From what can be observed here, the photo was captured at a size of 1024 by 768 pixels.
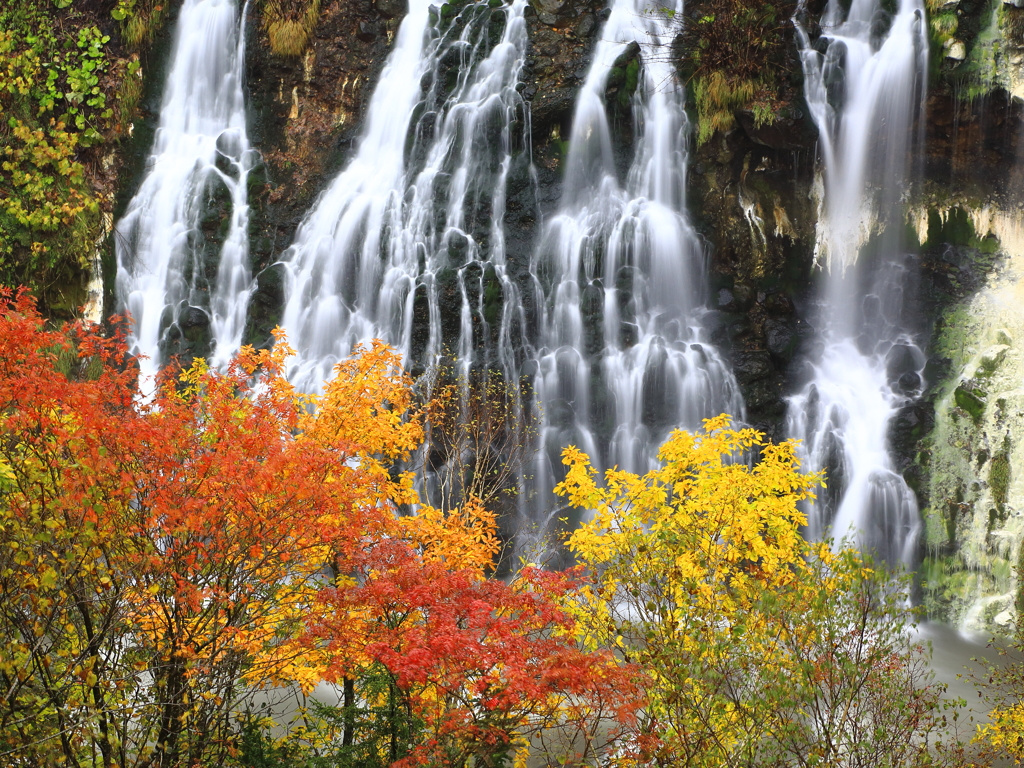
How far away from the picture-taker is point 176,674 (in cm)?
688

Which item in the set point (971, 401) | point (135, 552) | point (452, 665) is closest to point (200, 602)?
point (135, 552)

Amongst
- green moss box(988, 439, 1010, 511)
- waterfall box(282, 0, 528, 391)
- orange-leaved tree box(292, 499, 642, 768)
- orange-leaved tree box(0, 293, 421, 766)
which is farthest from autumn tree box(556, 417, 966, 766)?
waterfall box(282, 0, 528, 391)

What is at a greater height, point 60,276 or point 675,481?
point 60,276

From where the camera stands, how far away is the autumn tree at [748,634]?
6387mm

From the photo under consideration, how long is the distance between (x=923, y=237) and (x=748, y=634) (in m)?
14.1

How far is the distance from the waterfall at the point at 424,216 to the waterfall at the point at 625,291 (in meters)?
1.23

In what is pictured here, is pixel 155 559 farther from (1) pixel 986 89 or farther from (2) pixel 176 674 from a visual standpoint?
(1) pixel 986 89

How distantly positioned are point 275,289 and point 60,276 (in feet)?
18.0

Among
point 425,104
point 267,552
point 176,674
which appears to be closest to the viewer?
point 176,674

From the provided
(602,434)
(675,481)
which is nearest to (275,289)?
(602,434)

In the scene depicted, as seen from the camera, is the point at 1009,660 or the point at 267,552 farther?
the point at 1009,660

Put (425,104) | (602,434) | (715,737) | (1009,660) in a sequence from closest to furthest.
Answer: (715,737) → (1009,660) → (602,434) → (425,104)

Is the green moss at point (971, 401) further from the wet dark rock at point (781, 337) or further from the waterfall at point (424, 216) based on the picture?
the waterfall at point (424, 216)

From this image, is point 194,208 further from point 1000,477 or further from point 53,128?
point 1000,477
